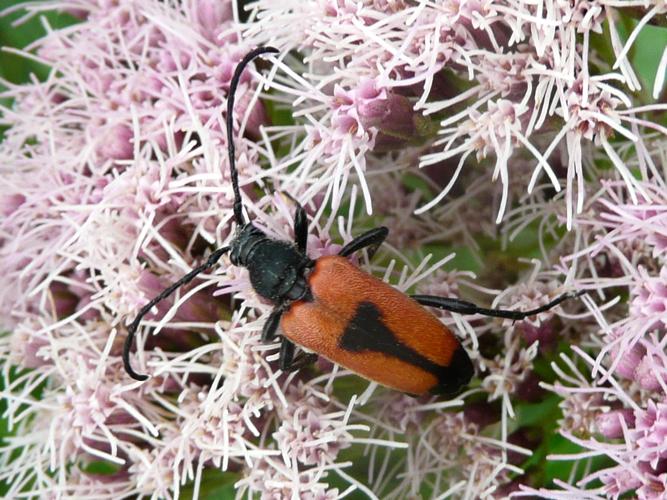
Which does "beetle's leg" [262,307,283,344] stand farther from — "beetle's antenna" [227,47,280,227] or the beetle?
"beetle's antenna" [227,47,280,227]

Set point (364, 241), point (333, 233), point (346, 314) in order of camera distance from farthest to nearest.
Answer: point (333, 233), point (364, 241), point (346, 314)

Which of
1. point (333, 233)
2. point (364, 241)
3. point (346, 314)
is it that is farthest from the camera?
point (333, 233)

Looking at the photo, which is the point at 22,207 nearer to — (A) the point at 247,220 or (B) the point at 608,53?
(A) the point at 247,220

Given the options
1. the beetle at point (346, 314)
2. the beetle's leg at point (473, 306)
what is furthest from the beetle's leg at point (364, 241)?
the beetle's leg at point (473, 306)

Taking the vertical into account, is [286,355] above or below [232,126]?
below

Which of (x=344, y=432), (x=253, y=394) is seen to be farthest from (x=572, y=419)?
(x=253, y=394)

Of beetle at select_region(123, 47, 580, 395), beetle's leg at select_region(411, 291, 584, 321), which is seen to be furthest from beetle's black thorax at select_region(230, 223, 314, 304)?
beetle's leg at select_region(411, 291, 584, 321)

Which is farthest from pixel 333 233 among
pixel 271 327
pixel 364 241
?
pixel 271 327

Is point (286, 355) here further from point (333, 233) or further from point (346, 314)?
point (333, 233)
